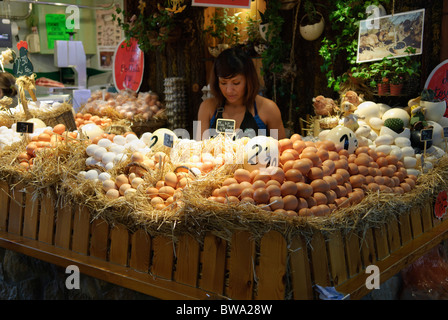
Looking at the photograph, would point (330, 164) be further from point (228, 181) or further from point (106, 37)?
point (106, 37)

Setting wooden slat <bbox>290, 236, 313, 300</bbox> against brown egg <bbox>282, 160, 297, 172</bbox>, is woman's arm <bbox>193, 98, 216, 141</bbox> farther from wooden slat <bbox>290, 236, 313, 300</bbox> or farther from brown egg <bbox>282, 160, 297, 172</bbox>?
wooden slat <bbox>290, 236, 313, 300</bbox>

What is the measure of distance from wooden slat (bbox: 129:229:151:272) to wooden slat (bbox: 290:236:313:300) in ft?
2.51

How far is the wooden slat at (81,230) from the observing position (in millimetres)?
2639

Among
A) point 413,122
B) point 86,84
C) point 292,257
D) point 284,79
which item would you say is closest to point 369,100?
point 413,122

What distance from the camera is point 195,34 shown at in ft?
20.0

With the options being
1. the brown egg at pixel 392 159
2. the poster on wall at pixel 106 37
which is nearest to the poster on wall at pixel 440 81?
the brown egg at pixel 392 159

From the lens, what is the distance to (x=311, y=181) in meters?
2.49

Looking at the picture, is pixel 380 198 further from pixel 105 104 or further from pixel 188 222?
pixel 105 104

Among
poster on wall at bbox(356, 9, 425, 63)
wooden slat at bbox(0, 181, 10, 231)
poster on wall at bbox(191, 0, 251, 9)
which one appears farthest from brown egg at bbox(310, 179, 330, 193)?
poster on wall at bbox(356, 9, 425, 63)

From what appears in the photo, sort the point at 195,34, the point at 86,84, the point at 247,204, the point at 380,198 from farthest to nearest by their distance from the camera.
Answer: the point at 86,84 < the point at 195,34 < the point at 380,198 < the point at 247,204

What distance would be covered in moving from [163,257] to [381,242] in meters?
1.14

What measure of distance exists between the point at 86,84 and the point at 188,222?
6190 mm

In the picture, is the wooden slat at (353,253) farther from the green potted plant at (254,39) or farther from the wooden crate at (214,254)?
the green potted plant at (254,39)

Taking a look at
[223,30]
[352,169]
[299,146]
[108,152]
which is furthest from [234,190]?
[223,30]
